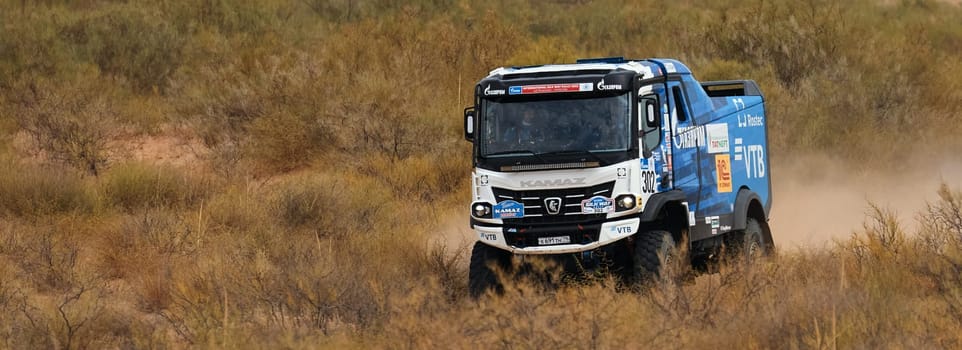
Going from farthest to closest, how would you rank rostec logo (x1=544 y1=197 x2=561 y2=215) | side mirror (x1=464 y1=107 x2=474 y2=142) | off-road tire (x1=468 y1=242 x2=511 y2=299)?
side mirror (x1=464 y1=107 x2=474 y2=142) → off-road tire (x1=468 y1=242 x2=511 y2=299) → rostec logo (x1=544 y1=197 x2=561 y2=215)

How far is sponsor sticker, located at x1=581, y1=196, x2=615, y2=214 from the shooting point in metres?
12.6

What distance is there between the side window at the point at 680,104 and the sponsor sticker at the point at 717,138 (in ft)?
1.98

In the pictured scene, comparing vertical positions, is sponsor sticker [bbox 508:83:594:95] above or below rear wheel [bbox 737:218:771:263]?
above

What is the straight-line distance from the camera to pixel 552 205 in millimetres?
12766

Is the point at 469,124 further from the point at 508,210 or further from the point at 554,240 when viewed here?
the point at 554,240

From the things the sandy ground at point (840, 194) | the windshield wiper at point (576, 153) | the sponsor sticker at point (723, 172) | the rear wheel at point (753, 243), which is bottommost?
the sandy ground at point (840, 194)

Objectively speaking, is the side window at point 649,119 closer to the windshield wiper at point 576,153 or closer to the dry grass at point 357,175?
the windshield wiper at point 576,153

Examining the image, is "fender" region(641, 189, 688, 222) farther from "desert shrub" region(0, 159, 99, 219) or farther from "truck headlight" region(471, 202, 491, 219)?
"desert shrub" region(0, 159, 99, 219)

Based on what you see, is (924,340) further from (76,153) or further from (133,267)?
(76,153)

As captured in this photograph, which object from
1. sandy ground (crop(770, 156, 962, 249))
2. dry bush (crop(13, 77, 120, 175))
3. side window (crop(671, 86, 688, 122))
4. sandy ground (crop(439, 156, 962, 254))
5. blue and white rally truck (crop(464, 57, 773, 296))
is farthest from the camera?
dry bush (crop(13, 77, 120, 175))

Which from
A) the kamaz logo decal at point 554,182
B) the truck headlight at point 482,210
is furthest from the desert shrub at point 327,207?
the kamaz logo decal at point 554,182

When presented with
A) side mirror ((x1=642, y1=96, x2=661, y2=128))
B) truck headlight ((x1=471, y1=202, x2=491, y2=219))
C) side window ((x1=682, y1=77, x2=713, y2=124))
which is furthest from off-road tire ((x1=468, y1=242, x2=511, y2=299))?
side window ((x1=682, y1=77, x2=713, y2=124))

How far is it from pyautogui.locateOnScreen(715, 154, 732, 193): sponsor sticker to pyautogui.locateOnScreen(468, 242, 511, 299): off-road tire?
2464 millimetres

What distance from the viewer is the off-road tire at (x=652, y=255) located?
1256cm
